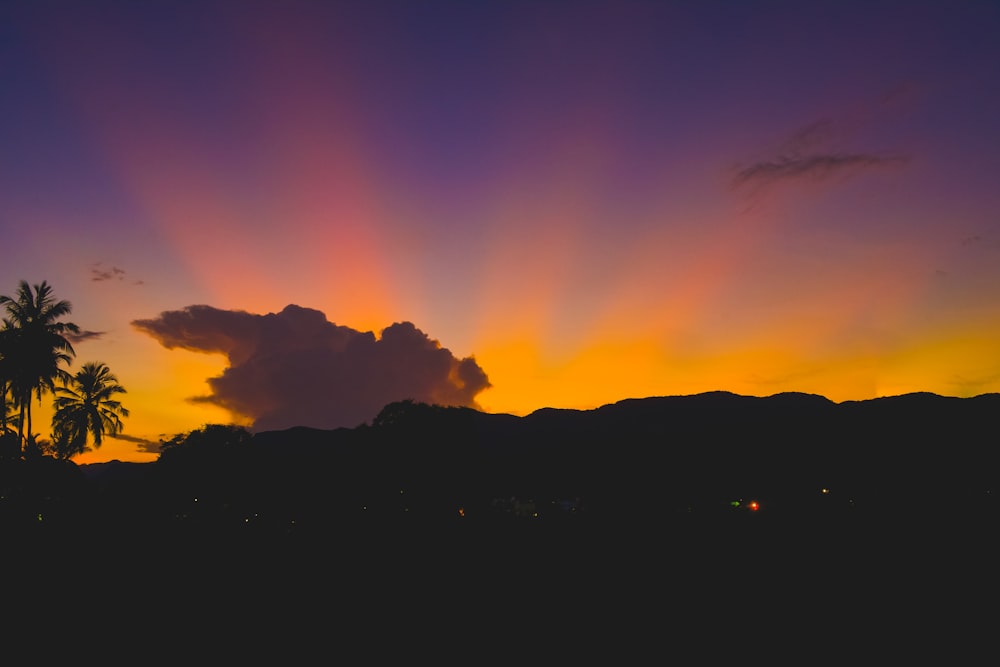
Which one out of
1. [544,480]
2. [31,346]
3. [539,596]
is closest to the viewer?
[539,596]

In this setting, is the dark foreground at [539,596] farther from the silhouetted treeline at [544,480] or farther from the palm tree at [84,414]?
the palm tree at [84,414]

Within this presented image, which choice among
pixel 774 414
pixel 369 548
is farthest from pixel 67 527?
pixel 774 414

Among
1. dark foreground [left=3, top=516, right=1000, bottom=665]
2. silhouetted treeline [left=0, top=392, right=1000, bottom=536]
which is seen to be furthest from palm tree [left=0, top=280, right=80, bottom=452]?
dark foreground [left=3, top=516, right=1000, bottom=665]

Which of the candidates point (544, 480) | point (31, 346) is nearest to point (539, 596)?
point (31, 346)

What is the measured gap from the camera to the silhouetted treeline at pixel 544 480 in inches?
1017

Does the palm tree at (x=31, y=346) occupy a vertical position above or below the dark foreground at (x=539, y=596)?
above

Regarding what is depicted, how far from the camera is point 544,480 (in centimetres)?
8819

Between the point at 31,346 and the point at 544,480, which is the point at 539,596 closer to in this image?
the point at 31,346

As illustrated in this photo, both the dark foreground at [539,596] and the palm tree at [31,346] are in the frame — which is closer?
the dark foreground at [539,596]

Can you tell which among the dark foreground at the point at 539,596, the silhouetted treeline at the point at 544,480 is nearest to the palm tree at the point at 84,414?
the silhouetted treeline at the point at 544,480

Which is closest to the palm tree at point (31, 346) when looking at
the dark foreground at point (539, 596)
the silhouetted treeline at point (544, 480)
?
the silhouetted treeline at point (544, 480)

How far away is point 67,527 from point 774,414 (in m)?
Result: 157

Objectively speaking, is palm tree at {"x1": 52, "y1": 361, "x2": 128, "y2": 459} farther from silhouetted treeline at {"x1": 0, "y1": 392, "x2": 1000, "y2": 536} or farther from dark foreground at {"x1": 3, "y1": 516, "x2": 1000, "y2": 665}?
dark foreground at {"x1": 3, "y1": 516, "x2": 1000, "y2": 665}

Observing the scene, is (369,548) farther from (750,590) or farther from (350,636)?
(750,590)
